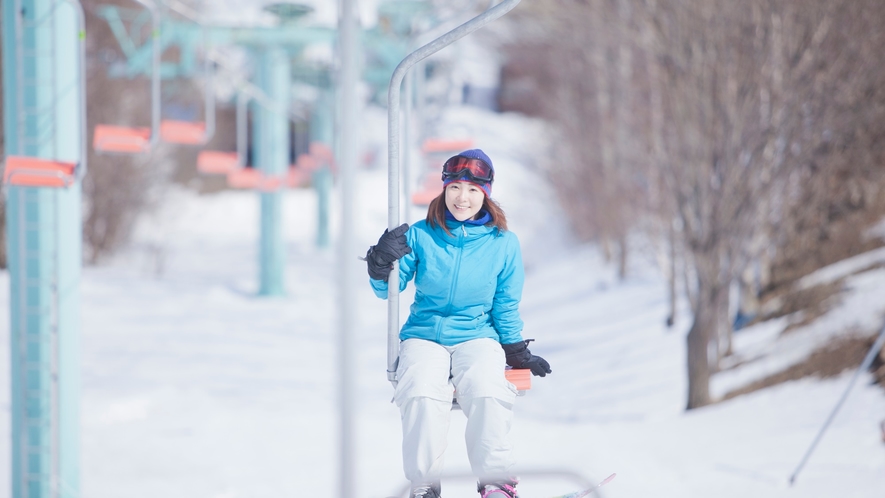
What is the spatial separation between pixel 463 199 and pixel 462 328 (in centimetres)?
38

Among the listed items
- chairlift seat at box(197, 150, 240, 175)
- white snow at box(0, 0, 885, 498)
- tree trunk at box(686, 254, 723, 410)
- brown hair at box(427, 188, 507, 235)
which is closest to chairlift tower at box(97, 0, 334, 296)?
white snow at box(0, 0, 885, 498)

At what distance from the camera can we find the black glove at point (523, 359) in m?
2.54

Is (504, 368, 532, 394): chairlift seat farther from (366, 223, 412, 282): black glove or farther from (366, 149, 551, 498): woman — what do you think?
(366, 223, 412, 282): black glove

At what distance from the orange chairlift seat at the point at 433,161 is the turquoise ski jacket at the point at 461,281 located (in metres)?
1.58

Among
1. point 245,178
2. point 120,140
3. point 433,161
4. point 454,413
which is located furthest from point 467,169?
point 245,178

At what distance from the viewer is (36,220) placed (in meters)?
4.12

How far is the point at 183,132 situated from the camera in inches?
260

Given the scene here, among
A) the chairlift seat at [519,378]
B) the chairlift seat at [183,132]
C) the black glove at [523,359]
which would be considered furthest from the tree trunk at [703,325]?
the chairlift seat at [519,378]

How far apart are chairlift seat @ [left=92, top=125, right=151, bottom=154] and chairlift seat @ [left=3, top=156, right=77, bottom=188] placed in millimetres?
1138

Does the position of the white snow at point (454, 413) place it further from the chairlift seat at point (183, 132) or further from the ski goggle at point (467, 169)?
the chairlift seat at point (183, 132)

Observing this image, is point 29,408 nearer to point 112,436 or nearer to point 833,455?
point 112,436

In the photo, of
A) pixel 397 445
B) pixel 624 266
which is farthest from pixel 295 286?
pixel 397 445

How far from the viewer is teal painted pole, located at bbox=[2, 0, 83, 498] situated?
13.4ft

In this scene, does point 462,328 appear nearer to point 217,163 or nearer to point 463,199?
point 463,199
